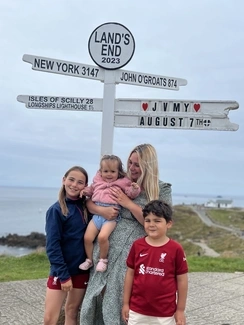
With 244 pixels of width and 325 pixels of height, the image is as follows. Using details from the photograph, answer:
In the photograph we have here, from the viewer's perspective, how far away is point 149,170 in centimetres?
305

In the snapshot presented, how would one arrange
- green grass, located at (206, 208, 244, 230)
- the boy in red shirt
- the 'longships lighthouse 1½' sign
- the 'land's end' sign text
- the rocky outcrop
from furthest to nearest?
green grass, located at (206, 208, 244, 230)
the rocky outcrop
the 'land's end' sign text
the 'longships lighthouse 1½' sign
the boy in red shirt

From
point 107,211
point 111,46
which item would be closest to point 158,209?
point 107,211

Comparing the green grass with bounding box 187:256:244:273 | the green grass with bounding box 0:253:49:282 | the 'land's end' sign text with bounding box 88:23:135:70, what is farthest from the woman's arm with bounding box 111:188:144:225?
the green grass with bounding box 187:256:244:273

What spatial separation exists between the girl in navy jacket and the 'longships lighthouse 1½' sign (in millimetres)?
1019

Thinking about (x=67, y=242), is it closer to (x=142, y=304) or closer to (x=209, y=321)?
(x=142, y=304)

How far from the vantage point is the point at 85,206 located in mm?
3285

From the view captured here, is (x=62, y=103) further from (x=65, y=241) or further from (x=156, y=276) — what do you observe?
(x=156, y=276)

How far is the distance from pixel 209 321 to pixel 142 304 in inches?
102

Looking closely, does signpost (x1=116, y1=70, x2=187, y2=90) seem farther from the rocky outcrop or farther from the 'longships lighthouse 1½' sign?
the rocky outcrop

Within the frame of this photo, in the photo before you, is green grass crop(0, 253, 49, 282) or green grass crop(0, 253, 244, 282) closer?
green grass crop(0, 253, 49, 282)

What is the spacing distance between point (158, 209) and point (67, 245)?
2.76 feet

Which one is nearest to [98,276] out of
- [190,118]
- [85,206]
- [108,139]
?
[85,206]

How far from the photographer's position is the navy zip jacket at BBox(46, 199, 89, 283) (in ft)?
10.2

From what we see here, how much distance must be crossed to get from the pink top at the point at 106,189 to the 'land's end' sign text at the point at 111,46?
1718 mm
